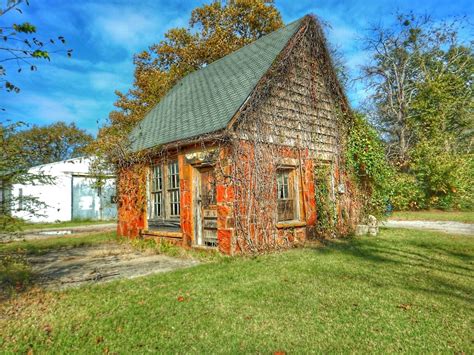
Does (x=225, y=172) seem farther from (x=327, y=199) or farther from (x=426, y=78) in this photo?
(x=426, y=78)

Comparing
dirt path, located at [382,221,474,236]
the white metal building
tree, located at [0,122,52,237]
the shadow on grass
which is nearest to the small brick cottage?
the shadow on grass

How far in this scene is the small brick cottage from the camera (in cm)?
832

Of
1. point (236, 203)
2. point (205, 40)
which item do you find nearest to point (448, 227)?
point (236, 203)

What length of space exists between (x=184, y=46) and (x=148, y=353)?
88.3 feet

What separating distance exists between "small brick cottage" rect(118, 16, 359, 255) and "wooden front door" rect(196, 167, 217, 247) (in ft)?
0.09

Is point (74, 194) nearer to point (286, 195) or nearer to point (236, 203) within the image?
point (286, 195)

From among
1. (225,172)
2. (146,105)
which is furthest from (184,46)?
(225,172)

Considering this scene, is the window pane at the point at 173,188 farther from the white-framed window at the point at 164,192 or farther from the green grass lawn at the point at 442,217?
the green grass lawn at the point at 442,217

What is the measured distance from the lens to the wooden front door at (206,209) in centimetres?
883

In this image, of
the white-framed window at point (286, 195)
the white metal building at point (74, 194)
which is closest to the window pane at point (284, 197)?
the white-framed window at point (286, 195)

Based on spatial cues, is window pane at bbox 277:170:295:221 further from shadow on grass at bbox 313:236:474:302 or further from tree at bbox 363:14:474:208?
tree at bbox 363:14:474:208

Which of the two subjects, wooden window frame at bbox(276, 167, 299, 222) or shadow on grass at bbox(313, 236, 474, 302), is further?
wooden window frame at bbox(276, 167, 299, 222)

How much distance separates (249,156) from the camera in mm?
8531

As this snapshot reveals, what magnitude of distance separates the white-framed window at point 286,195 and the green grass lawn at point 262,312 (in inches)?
114
